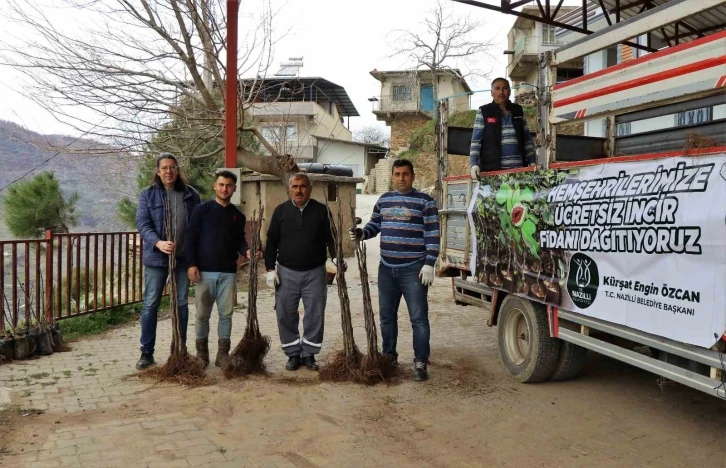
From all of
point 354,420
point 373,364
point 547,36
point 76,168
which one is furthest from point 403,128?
point 354,420

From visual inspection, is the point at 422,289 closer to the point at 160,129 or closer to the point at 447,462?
the point at 447,462

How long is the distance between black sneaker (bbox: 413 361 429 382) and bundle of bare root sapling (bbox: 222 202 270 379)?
137 centimetres

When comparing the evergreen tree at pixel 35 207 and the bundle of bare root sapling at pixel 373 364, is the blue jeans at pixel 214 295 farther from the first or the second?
the evergreen tree at pixel 35 207

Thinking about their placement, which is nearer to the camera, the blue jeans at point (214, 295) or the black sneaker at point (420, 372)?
the black sneaker at point (420, 372)

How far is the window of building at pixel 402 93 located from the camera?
43.3 m

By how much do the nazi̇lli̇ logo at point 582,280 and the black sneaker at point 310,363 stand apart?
2.44 meters

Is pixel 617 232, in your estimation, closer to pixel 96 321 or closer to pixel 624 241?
pixel 624 241

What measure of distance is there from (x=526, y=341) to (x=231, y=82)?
15.9ft

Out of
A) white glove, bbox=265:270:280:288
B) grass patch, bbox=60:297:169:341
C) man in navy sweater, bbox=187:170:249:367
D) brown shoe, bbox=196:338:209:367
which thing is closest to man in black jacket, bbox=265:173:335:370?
white glove, bbox=265:270:280:288

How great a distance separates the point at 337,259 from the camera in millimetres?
5637

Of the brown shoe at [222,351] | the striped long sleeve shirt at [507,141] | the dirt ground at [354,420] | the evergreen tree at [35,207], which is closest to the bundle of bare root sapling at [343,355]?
the dirt ground at [354,420]

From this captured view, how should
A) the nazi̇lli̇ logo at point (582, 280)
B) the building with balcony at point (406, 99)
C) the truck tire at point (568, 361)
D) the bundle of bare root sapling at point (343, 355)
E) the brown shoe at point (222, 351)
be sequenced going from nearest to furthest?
the nazi̇lli̇ logo at point (582, 280) → the truck tire at point (568, 361) → the bundle of bare root sapling at point (343, 355) → the brown shoe at point (222, 351) → the building with balcony at point (406, 99)

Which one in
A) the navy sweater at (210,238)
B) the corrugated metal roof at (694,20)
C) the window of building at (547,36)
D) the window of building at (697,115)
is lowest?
the navy sweater at (210,238)

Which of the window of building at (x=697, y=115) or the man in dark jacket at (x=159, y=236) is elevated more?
the window of building at (x=697, y=115)
